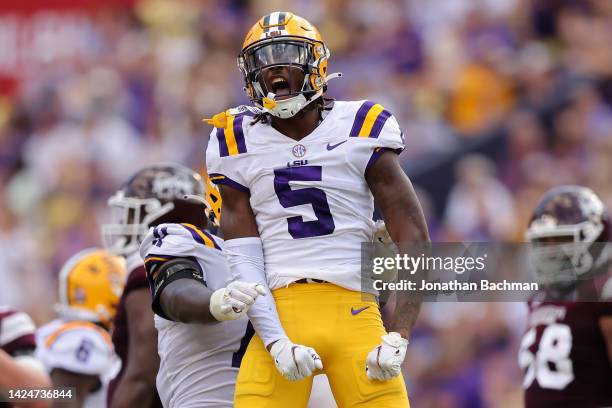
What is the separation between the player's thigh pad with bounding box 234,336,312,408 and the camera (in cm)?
371

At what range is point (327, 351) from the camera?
376 cm

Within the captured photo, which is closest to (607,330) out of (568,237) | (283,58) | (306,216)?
(568,237)

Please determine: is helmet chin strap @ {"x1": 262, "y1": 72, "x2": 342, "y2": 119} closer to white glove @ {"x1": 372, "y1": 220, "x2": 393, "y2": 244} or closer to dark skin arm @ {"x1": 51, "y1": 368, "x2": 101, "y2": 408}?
white glove @ {"x1": 372, "y1": 220, "x2": 393, "y2": 244}

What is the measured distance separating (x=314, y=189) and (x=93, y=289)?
7.72 feet

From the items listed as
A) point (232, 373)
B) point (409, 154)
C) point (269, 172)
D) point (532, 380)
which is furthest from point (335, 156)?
point (409, 154)

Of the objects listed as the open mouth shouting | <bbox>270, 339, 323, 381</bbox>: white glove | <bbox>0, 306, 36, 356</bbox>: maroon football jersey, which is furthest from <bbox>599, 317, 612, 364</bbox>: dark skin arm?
<bbox>0, 306, 36, 356</bbox>: maroon football jersey

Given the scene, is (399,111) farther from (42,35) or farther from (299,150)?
(299,150)

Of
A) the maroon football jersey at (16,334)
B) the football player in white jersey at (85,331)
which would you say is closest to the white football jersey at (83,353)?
the football player in white jersey at (85,331)

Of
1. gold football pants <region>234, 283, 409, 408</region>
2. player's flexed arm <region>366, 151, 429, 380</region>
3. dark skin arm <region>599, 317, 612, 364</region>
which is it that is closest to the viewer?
gold football pants <region>234, 283, 409, 408</region>

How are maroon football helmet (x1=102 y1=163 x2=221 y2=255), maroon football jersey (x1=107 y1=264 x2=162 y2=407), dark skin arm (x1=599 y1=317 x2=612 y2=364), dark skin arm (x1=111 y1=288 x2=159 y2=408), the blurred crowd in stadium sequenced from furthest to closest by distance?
1. the blurred crowd in stadium
2. maroon football helmet (x1=102 y1=163 x2=221 y2=255)
3. dark skin arm (x1=599 y1=317 x2=612 y2=364)
4. maroon football jersey (x1=107 y1=264 x2=162 y2=407)
5. dark skin arm (x1=111 y1=288 x2=159 y2=408)

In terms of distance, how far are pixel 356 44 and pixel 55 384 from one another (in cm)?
651

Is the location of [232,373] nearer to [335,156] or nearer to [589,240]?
[335,156]

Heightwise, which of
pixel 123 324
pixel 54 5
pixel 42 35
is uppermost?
pixel 54 5

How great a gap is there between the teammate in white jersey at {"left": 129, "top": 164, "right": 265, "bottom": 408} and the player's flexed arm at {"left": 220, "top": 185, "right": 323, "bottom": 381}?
0.47 ft
